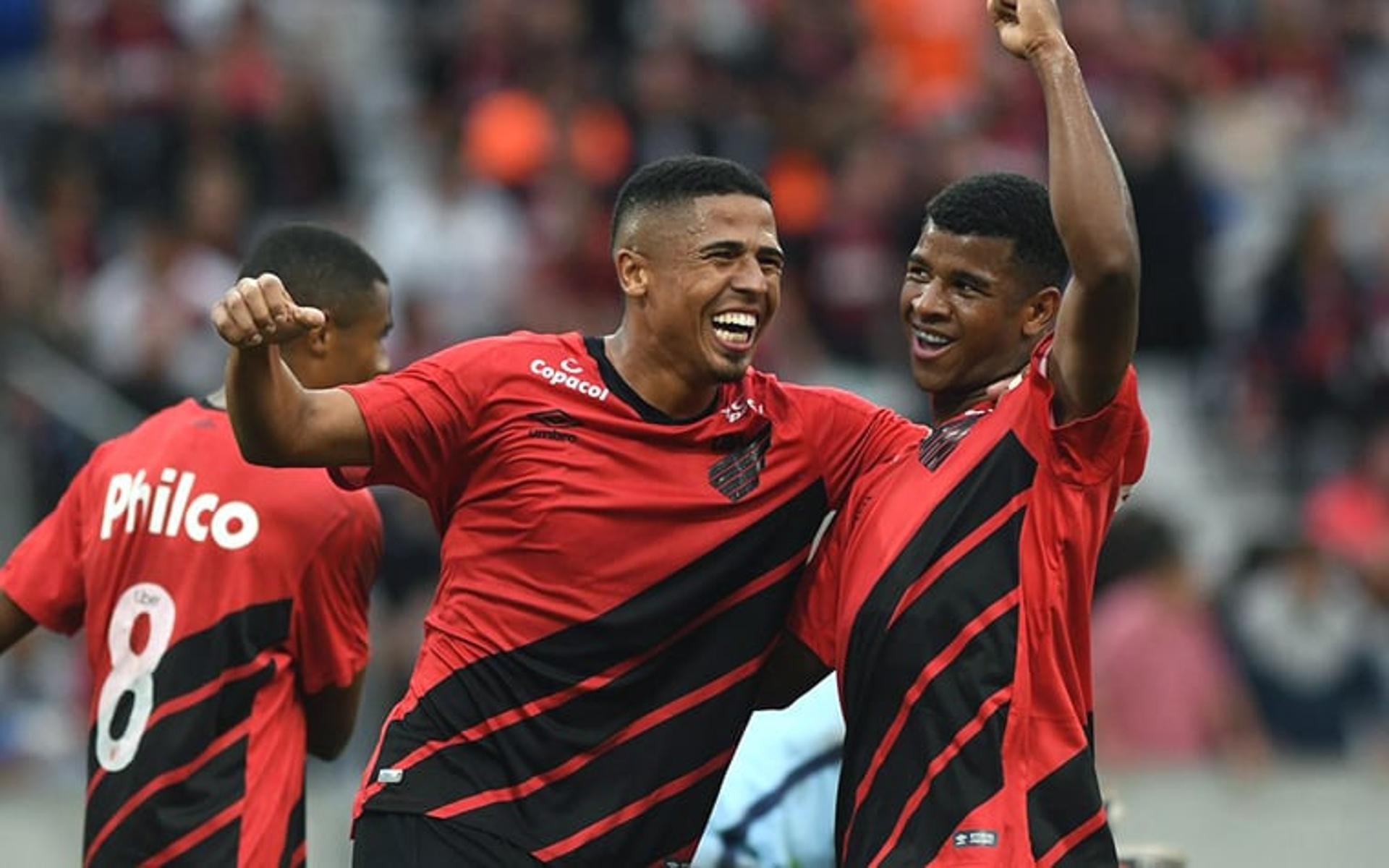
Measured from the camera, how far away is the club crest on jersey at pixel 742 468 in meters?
5.80

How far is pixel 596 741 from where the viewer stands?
5691 mm

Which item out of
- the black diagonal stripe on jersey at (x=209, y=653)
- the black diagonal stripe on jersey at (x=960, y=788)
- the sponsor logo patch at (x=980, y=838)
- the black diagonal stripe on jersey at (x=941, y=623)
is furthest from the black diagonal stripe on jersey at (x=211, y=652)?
the sponsor logo patch at (x=980, y=838)

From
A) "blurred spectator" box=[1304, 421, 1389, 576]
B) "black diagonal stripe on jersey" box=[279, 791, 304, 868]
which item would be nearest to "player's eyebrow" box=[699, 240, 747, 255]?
"black diagonal stripe on jersey" box=[279, 791, 304, 868]

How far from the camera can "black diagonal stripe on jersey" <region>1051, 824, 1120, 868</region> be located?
527cm

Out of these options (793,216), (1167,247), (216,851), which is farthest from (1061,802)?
(793,216)

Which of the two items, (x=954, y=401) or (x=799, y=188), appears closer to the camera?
(x=954, y=401)

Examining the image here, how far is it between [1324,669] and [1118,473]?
23.0 ft

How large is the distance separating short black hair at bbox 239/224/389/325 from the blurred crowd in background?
504cm

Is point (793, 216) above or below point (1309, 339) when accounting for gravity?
above

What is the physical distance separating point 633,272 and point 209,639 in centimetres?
138

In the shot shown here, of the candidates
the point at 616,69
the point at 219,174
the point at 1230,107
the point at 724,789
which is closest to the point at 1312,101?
the point at 1230,107

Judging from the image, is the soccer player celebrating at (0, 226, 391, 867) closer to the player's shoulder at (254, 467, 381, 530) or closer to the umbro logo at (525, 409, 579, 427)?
the player's shoulder at (254, 467, 381, 530)

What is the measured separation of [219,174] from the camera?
13625 millimetres

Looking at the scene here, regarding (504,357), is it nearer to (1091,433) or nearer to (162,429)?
(162,429)
